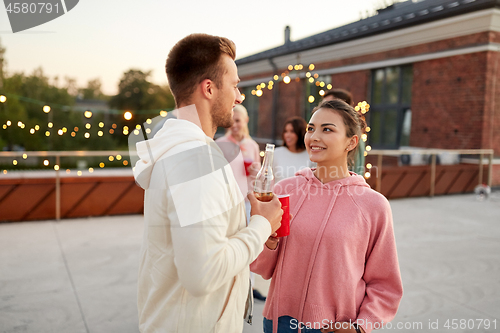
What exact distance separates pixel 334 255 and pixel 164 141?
893 mm

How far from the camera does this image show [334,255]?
5.32ft

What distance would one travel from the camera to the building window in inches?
453

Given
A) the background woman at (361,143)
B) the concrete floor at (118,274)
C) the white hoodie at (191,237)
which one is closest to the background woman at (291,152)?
the background woman at (361,143)

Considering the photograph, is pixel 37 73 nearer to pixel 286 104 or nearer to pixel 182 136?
pixel 286 104

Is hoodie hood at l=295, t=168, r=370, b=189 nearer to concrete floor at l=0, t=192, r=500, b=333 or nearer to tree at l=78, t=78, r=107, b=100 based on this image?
concrete floor at l=0, t=192, r=500, b=333

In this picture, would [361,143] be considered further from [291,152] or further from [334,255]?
[334,255]

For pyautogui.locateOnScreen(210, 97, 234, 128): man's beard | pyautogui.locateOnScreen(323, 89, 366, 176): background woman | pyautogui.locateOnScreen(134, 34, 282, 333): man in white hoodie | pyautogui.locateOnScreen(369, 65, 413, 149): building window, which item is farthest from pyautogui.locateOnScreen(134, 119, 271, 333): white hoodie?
pyautogui.locateOnScreen(369, 65, 413, 149): building window

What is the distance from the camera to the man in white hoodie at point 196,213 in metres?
1.09

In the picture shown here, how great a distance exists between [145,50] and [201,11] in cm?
69

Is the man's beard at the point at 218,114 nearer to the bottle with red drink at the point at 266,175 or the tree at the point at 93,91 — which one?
the bottle with red drink at the point at 266,175

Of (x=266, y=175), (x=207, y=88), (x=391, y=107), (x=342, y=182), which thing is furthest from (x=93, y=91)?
(x=207, y=88)

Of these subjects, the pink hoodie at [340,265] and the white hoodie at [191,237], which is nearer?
the white hoodie at [191,237]

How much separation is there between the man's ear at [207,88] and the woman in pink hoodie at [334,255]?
2.02 feet

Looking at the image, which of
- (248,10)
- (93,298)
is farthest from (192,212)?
(248,10)
